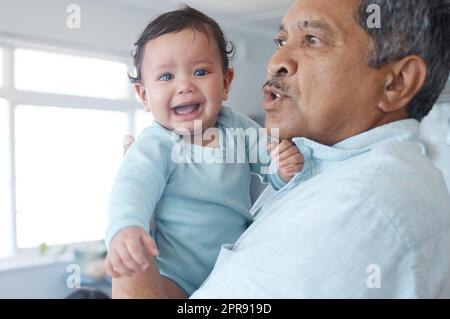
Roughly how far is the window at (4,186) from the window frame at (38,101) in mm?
17

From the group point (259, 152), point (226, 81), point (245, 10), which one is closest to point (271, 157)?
point (259, 152)

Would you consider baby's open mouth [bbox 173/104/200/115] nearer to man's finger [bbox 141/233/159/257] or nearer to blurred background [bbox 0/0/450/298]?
man's finger [bbox 141/233/159/257]

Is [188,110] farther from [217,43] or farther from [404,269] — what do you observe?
[404,269]

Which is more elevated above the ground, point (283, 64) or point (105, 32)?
point (105, 32)

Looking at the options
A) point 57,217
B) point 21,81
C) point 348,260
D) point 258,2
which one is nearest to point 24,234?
point 57,217

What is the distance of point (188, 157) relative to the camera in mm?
623

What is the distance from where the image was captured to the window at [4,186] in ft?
7.71

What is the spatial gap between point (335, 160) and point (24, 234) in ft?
7.37

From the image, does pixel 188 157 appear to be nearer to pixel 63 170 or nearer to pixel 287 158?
pixel 287 158

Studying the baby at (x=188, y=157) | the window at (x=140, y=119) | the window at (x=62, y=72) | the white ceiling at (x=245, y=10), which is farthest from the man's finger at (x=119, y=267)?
the window at (x=62, y=72)

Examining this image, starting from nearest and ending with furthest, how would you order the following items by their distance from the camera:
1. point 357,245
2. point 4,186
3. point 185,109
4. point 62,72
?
point 357,245 < point 185,109 < point 4,186 < point 62,72

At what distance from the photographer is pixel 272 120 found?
63cm

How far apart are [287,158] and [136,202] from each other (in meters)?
0.21

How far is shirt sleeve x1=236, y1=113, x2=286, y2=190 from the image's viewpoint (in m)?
0.69
